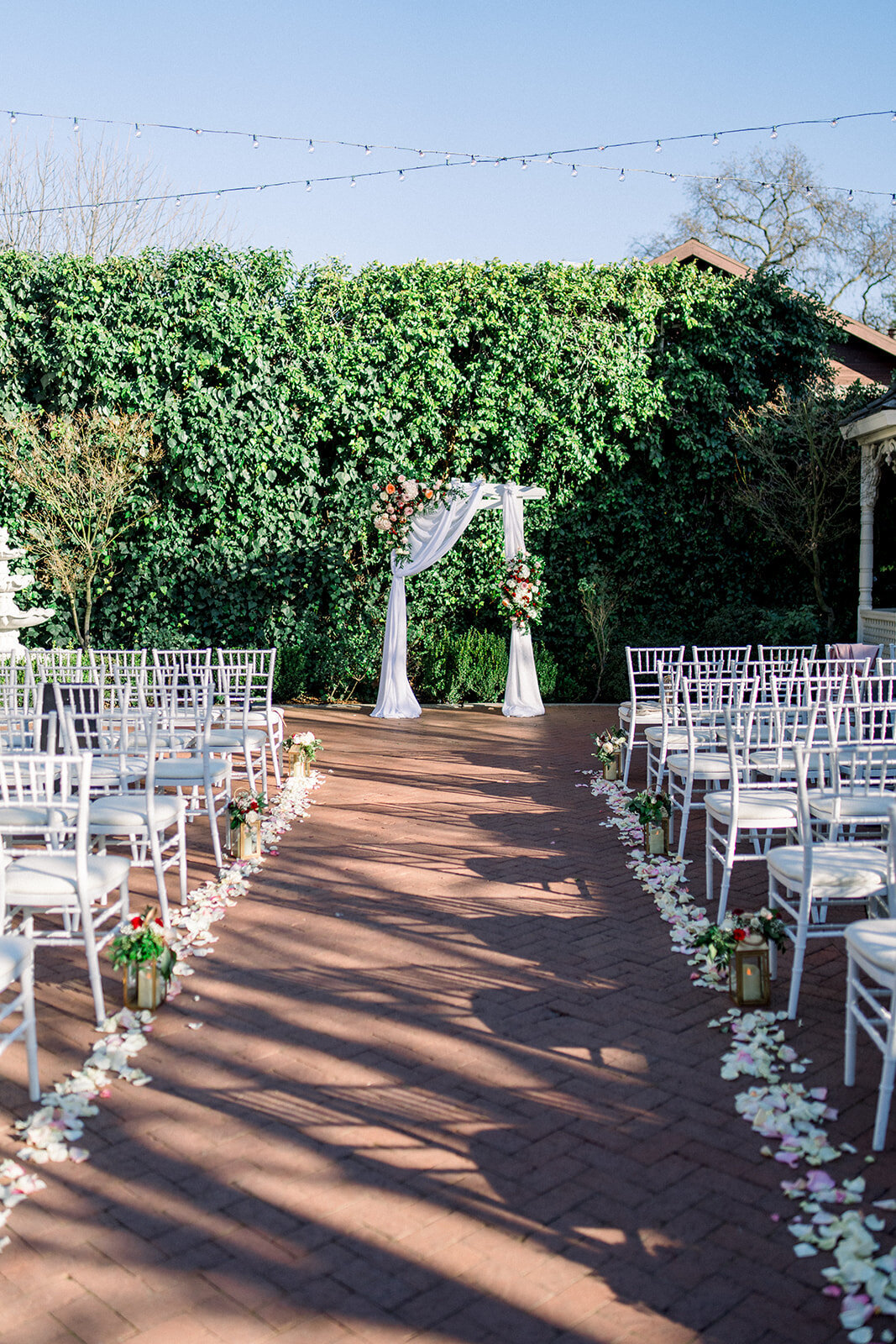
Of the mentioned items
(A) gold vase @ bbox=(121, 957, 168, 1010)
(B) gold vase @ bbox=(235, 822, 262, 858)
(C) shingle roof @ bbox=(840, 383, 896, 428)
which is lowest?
(A) gold vase @ bbox=(121, 957, 168, 1010)

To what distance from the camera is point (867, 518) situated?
12.0 meters

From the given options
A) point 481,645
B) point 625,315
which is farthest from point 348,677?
point 625,315

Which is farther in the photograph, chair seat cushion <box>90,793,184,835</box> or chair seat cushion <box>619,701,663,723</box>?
chair seat cushion <box>619,701,663,723</box>

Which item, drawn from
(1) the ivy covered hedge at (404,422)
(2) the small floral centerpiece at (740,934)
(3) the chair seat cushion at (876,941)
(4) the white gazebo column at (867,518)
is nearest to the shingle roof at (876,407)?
(4) the white gazebo column at (867,518)

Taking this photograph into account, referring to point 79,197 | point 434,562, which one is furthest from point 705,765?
point 79,197

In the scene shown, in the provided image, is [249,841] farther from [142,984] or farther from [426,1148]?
[426,1148]

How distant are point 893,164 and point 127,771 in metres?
18.9

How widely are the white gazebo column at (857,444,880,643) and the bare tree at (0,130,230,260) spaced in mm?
12976

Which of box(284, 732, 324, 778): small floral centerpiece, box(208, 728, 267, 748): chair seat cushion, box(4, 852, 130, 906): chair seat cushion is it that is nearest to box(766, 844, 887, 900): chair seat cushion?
box(4, 852, 130, 906): chair seat cushion

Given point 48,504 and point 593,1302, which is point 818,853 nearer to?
point 593,1302

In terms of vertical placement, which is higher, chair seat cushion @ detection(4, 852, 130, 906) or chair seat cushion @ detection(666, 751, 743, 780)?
chair seat cushion @ detection(666, 751, 743, 780)

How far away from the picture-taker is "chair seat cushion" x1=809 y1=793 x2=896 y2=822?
4703 mm

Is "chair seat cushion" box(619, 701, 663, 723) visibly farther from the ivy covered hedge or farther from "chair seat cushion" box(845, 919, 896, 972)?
"chair seat cushion" box(845, 919, 896, 972)

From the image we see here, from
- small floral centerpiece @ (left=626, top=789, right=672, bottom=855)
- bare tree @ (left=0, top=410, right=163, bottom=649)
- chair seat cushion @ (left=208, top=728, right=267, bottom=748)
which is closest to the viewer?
small floral centerpiece @ (left=626, top=789, right=672, bottom=855)
